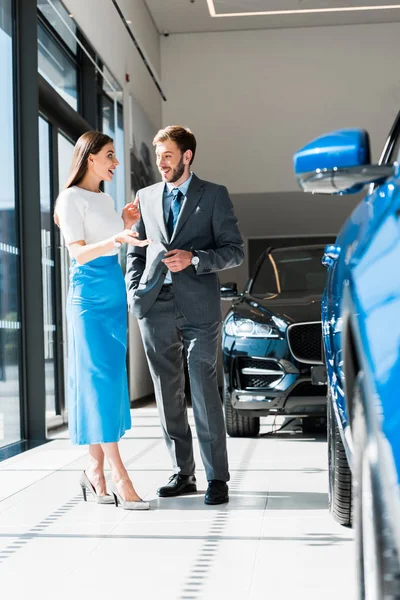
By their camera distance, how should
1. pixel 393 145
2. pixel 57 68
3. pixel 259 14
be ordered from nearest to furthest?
pixel 393 145
pixel 57 68
pixel 259 14

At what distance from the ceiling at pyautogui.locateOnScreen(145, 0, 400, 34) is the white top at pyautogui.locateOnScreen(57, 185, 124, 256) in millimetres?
7758

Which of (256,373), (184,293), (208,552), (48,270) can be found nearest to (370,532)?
(208,552)

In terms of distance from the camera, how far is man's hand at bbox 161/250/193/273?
3.82 metres

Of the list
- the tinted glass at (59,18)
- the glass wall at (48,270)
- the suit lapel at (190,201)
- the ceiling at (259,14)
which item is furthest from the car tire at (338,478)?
Answer: the ceiling at (259,14)

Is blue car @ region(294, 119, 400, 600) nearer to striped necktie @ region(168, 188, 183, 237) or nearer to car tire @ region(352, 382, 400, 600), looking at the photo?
car tire @ region(352, 382, 400, 600)

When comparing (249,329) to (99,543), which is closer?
(99,543)

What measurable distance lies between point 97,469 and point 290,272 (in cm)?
332

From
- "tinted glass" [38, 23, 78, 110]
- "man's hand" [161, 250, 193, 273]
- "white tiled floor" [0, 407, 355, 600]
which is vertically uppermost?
"tinted glass" [38, 23, 78, 110]

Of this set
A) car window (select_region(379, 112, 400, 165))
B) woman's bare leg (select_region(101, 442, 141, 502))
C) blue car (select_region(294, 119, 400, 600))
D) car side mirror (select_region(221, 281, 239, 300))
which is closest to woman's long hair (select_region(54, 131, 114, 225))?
woman's bare leg (select_region(101, 442, 141, 502))

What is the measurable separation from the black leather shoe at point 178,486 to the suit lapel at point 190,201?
108 cm

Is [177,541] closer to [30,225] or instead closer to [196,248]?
[196,248]

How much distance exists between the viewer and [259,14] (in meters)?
11.8

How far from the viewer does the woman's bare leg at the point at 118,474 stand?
3.80 meters

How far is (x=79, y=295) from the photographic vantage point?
150 inches
